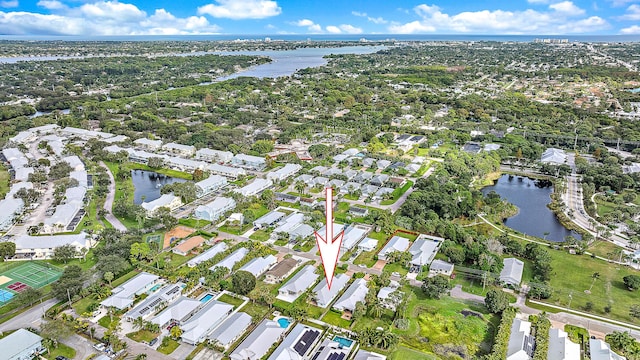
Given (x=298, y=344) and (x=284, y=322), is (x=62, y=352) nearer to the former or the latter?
(x=284, y=322)

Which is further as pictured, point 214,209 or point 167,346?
point 214,209

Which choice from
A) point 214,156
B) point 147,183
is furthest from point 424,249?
point 147,183

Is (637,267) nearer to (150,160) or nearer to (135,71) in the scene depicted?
(150,160)

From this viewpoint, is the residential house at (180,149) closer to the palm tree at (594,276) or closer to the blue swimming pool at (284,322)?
the blue swimming pool at (284,322)

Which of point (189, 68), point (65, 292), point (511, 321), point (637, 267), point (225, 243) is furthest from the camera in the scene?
point (189, 68)

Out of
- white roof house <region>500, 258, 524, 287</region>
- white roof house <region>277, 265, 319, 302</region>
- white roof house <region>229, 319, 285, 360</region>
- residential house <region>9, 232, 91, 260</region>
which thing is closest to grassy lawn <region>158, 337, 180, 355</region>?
white roof house <region>229, 319, 285, 360</region>

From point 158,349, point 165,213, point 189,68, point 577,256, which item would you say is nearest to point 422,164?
point 577,256
